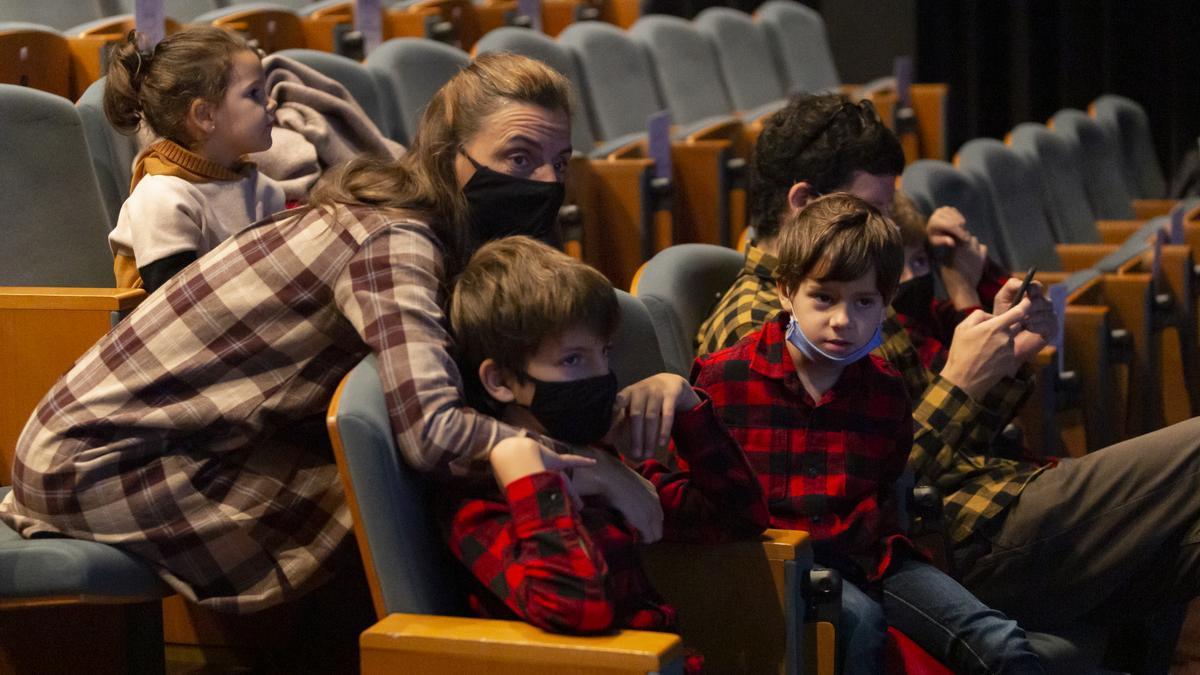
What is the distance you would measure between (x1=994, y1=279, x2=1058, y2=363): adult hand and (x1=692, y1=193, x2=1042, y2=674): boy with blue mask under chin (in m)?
0.27

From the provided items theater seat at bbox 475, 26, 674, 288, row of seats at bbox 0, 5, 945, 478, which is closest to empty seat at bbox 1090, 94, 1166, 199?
row of seats at bbox 0, 5, 945, 478

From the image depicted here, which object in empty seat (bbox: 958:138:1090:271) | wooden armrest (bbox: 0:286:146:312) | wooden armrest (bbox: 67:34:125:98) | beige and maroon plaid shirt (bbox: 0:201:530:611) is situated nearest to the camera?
beige and maroon plaid shirt (bbox: 0:201:530:611)

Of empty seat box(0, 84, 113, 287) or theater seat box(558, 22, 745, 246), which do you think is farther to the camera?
theater seat box(558, 22, 745, 246)

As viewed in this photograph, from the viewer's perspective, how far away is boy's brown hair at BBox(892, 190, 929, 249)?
1.82 metres

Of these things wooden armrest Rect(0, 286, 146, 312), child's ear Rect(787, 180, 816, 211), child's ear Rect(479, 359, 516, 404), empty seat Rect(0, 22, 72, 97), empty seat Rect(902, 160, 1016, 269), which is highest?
empty seat Rect(0, 22, 72, 97)

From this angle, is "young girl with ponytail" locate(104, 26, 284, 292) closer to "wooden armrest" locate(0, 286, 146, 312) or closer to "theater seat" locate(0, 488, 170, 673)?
"wooden armrest" locate(0, 286, 146, 312)

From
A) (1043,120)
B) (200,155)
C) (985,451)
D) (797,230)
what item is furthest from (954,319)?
(1043,120)

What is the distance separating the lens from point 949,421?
153 cm

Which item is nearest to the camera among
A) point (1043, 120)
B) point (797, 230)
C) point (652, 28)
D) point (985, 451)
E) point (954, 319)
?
point (797, 230)

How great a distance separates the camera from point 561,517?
101 centimetres

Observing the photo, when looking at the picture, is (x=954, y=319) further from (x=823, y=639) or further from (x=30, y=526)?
(x=30, y=526)

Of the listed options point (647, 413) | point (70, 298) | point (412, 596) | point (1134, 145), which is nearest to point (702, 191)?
point (70, 298)

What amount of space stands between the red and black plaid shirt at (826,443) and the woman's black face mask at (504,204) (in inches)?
9.7

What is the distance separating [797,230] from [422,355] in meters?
0.41
